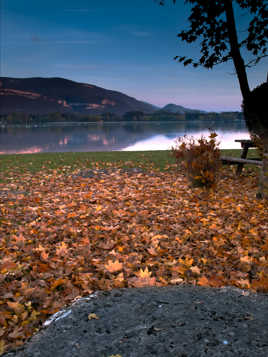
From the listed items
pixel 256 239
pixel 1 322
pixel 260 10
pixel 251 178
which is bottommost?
pixel 1 322

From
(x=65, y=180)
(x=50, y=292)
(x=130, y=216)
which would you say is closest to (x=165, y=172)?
(x=65, y=180)

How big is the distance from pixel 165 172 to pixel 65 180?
350cm

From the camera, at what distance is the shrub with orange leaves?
6.88 m

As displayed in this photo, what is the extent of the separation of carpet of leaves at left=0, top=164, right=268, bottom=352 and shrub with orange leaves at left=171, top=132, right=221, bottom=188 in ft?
1.17

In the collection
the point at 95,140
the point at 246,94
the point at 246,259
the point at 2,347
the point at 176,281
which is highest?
the point at 246,94

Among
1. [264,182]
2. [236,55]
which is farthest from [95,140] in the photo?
[264,182]

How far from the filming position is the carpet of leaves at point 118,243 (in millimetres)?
3131

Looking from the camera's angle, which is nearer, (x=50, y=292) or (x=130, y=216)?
(x=50, y=292)

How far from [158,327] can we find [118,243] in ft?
7.56

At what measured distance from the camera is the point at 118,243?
4.39 metres

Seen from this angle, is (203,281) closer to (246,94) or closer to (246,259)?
(246,259)

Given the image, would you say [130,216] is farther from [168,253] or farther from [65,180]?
[65,180]

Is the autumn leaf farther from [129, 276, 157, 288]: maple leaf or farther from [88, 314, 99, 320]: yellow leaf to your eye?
[129, 276, 157, 288]: maple leaf

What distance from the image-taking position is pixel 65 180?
30.2 feet
